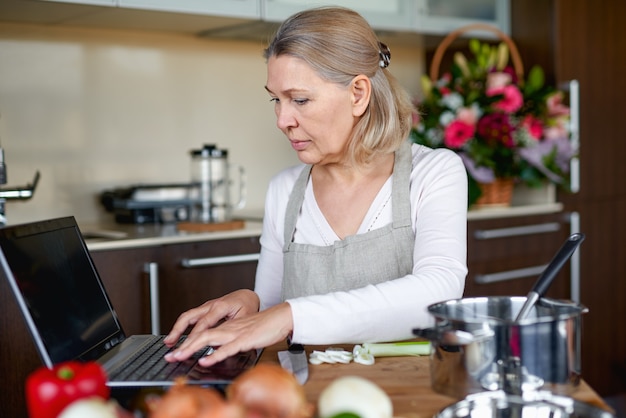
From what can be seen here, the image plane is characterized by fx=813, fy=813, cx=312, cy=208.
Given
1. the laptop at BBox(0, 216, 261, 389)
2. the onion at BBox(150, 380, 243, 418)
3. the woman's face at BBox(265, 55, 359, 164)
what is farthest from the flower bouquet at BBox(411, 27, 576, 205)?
the onion at BBox(150, 380, 243, 418)

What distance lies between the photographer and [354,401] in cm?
88

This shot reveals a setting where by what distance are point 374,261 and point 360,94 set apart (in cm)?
34

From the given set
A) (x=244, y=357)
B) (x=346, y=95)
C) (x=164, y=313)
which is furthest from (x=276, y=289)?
(x=164, y=313)

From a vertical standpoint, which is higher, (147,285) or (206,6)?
(206,6)

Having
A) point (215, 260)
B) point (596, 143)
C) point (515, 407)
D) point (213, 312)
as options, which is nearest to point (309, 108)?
point (213, 312)

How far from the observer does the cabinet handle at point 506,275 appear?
314 centimetres

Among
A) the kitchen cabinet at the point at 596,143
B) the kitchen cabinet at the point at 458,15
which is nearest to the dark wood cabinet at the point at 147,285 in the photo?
the kitchen cabinet at the point at 458,15

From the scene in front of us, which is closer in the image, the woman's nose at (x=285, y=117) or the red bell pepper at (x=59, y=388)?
the red bell pepper at (x=59, y=388)

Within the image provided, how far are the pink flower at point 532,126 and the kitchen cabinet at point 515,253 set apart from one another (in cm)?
34

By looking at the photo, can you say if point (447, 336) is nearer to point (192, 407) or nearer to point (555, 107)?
point (192, 407)

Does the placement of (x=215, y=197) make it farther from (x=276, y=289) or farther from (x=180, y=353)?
(x=180, y=353)

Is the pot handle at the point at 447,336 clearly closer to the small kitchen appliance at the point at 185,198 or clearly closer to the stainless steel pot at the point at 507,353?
the stainless steel pot at the point at 507,353

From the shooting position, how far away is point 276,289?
182 cm

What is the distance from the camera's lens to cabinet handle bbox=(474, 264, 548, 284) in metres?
3.14
